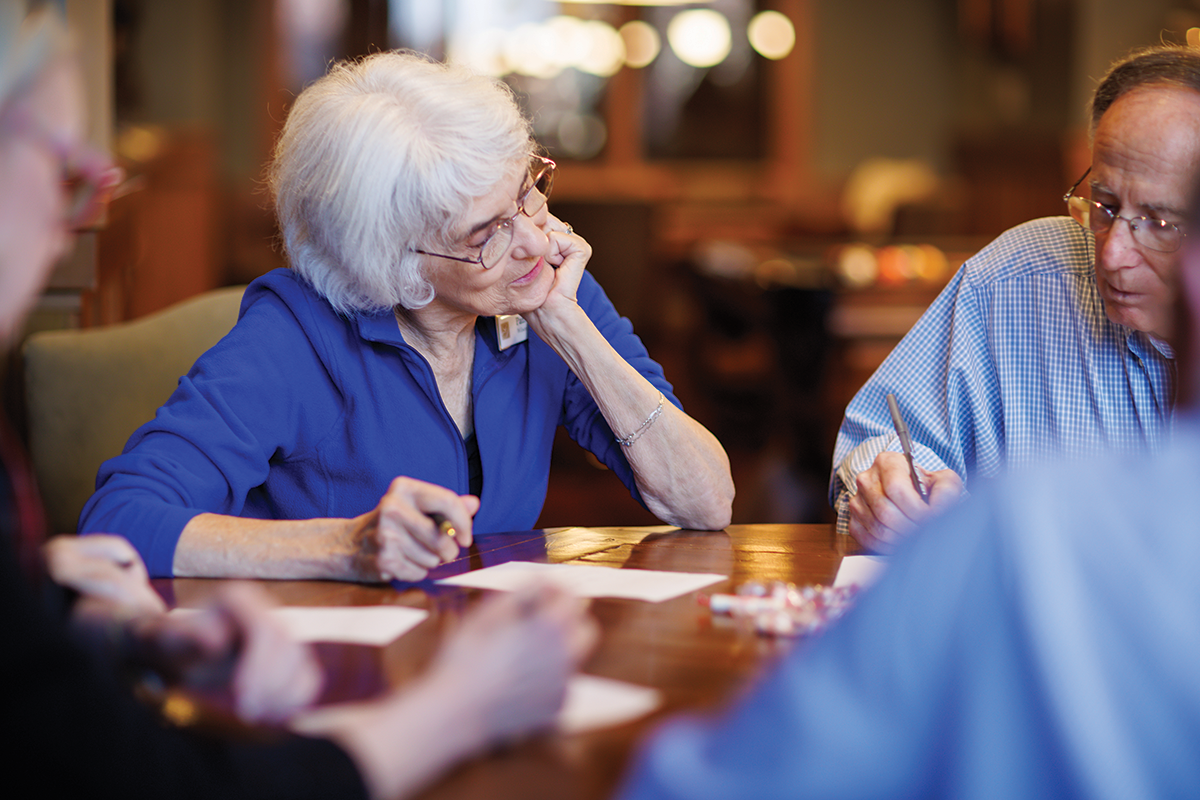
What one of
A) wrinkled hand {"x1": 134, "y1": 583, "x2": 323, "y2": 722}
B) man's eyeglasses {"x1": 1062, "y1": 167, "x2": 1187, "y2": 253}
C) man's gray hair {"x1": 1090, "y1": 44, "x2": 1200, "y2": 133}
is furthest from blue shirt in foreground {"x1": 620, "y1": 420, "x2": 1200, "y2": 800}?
man's gray hair {"x1": 1090, "y1": 44, "x2": 1200, "y2": 133}

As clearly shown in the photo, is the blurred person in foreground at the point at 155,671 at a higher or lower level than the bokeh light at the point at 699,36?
lower

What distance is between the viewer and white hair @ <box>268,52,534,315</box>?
147 centimetres

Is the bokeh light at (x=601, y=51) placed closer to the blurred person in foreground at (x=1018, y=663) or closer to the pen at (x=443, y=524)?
the pen at (x=443, y=524)

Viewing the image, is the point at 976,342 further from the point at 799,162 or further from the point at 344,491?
the point at 799,162

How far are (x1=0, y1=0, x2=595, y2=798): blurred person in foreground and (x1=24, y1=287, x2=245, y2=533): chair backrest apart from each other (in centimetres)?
113

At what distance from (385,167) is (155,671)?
0.84m

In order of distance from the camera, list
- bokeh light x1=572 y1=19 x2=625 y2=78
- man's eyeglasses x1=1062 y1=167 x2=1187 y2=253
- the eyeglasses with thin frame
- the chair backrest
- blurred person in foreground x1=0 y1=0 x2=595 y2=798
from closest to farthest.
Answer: blurred person in foreground x1=0 y1=0 x2=595 y2=798 → the eyeglasses with thin frame → man's eyeglasses x1=1062 y1=167 x2=1187 y2=253 → the chair backrest → bokeh light x1=572 y1=19 x2=625 y2=78

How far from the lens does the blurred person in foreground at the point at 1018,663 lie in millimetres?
481

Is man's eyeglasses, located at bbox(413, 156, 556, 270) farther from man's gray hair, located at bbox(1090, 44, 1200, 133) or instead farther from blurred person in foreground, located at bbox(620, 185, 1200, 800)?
blurred person in foreground, located at bbox(620, 185, 1200, 800)

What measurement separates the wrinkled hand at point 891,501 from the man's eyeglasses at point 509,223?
0.61 metres

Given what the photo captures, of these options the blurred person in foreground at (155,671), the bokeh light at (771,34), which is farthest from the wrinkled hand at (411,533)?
the bokeh light at (771,34)

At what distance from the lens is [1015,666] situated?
50cm

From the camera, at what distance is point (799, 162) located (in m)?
9.60

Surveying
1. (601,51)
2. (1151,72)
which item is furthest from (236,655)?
(601,51)
